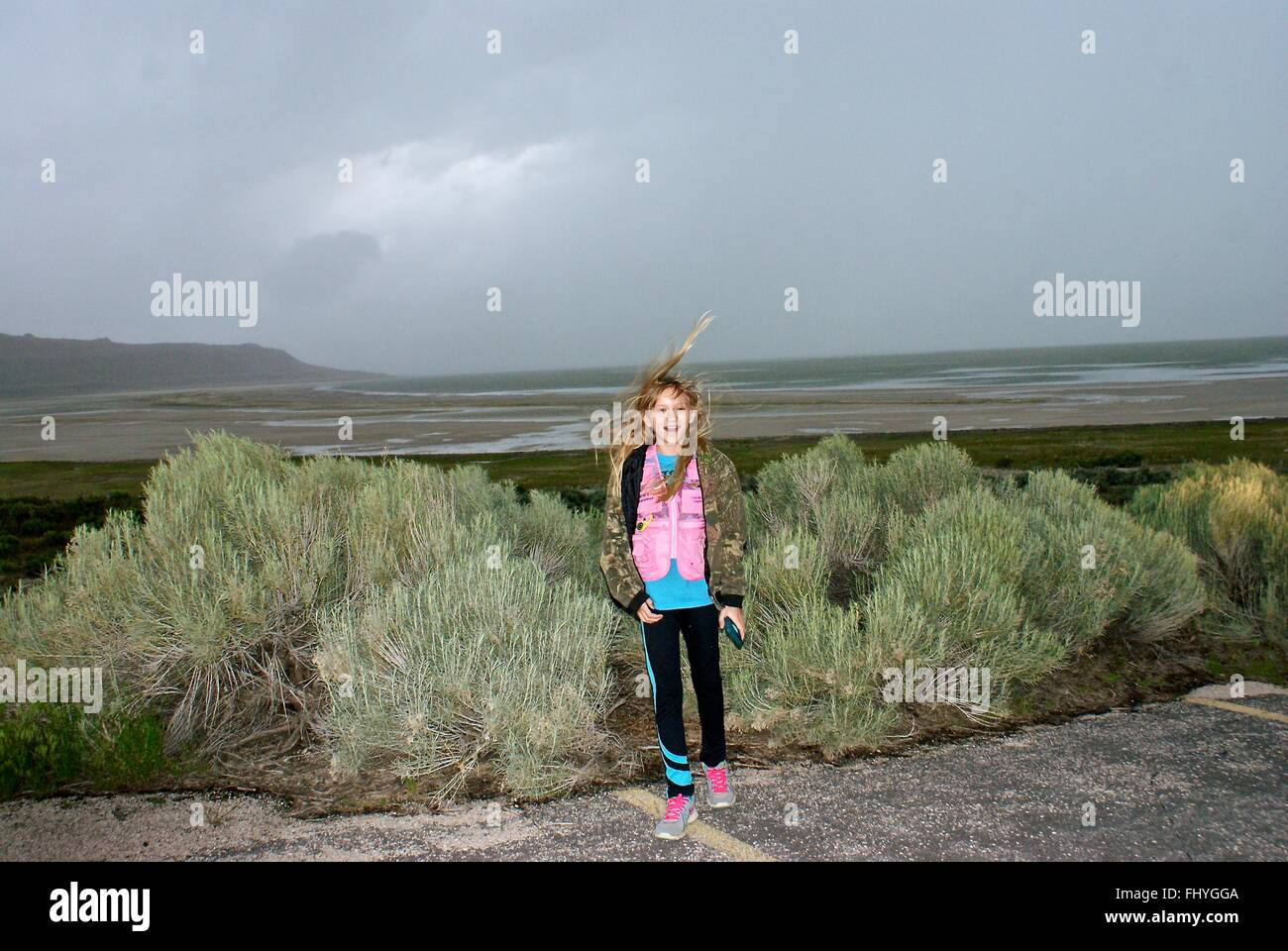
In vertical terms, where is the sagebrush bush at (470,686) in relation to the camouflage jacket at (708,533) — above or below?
below

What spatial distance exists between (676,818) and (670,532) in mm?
1206

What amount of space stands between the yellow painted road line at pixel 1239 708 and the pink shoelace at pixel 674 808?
3.64 meters

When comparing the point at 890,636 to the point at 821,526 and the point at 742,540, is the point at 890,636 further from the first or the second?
the point at 821,526

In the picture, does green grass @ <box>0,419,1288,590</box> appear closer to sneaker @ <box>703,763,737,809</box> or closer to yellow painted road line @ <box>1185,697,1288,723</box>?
yellow painted road line @ <box>1185,697,1288,723</box>

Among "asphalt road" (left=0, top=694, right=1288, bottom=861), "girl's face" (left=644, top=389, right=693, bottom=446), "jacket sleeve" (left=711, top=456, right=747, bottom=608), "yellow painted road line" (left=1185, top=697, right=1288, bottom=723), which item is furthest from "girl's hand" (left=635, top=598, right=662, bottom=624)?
"yellow painted road line" (left=1185, top=697, right=1288, bottom=723)

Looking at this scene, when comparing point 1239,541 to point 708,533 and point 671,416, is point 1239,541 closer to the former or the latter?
point 708,533

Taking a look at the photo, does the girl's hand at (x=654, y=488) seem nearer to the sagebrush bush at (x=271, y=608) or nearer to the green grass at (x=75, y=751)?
the sagebrush bush at (x=271, y=608)

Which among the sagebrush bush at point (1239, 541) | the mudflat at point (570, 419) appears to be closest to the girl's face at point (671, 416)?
the sagebrush bush at point (1239, 541)

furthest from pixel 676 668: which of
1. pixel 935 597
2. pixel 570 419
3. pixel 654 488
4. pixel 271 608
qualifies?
pixel 570 419

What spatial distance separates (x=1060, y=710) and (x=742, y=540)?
2.88 meters

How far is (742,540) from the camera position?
368 cm

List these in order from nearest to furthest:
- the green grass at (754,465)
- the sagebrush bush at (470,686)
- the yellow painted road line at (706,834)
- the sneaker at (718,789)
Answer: the yellow painted road line at (706,834) < the sneaker at (718,789) < the sagebrush bush at (470,686) < the green grass at (754,465)

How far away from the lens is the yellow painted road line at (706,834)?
3.46 metres

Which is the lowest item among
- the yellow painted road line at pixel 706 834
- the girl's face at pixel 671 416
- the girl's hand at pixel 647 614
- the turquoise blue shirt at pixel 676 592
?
the yellow painted road line at pixel 706 834
